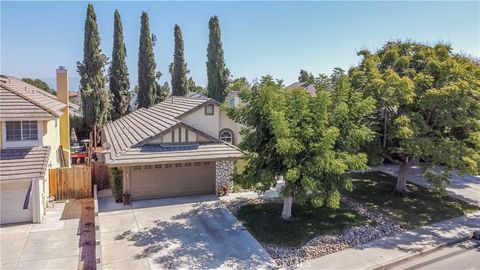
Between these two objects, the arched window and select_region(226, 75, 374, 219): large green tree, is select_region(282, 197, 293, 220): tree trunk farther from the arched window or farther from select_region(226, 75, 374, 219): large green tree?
the arched window

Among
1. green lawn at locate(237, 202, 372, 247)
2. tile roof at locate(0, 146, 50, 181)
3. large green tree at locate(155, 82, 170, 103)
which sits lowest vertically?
green lawn at locate(237, 202, 372, 247)

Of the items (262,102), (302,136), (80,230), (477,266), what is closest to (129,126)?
(80,230)

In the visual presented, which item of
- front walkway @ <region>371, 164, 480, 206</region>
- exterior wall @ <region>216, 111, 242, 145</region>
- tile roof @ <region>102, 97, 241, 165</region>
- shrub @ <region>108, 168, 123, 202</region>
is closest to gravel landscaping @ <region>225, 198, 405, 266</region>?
tile roof @ <region>102, 97, 241, 165</region>

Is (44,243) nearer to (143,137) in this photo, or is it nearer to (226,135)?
(143,137)

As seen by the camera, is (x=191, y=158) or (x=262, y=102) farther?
(x=191, y=158)

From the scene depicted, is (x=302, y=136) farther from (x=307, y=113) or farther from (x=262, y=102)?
(x=262, y=102)

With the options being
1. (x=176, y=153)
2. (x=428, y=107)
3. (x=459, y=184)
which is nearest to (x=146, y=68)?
(x=176, y=153)
